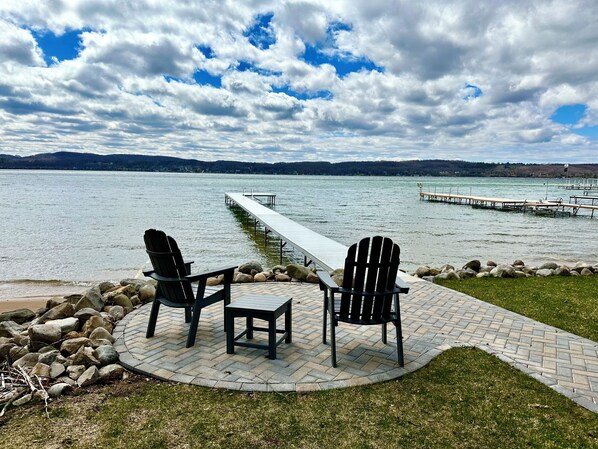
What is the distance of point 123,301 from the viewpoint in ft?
18.0

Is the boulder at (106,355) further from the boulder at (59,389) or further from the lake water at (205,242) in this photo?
the lake water at (205,242)

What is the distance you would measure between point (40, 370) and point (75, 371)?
300mm

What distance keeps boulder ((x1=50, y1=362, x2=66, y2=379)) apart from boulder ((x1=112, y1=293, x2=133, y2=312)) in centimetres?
186

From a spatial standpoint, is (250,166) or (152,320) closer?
(152,320)

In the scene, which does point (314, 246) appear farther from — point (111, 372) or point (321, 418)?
point (321, 418)

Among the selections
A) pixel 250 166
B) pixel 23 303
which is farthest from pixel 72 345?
pixel 250 166

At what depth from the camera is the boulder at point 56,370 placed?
136 inches

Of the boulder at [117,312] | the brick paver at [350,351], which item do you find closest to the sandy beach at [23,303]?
the boulder at [117,312]

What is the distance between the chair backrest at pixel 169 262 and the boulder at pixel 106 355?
0.74 m

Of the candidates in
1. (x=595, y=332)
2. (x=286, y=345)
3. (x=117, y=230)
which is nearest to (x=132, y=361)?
(x=286, y=345)

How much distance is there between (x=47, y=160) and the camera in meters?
140

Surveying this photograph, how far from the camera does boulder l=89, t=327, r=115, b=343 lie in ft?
13.6

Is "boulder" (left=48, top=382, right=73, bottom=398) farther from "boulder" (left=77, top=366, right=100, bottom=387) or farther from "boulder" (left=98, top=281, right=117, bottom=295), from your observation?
"boulder" (left=98, top=281, right=117, bottom=295)

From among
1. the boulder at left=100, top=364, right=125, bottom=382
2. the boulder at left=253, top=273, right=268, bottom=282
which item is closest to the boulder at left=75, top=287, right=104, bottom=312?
the boulder at left=100, top=364, right=125, bottom=382
